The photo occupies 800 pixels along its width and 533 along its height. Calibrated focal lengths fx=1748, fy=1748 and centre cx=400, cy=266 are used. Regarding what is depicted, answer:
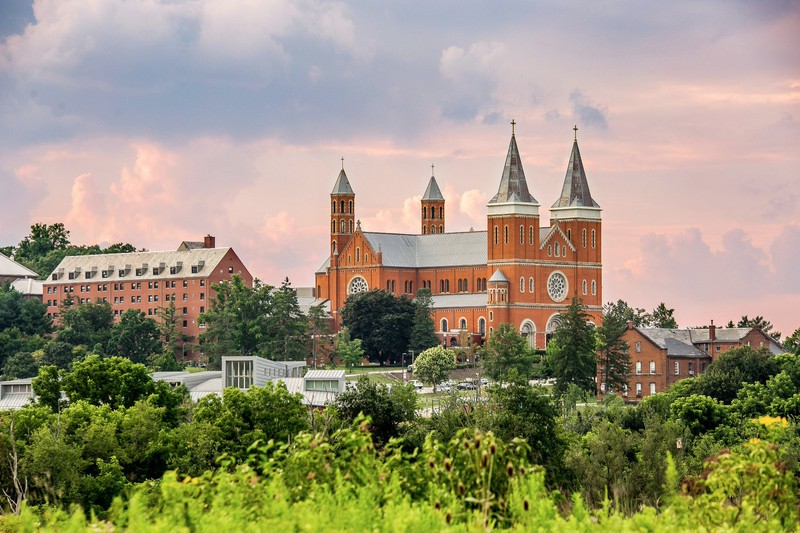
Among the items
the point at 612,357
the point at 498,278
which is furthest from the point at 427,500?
the point at 498,278

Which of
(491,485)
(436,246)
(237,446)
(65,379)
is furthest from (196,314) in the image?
(491,485)

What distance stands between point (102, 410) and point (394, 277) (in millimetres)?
117409

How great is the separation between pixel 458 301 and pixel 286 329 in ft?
71.8

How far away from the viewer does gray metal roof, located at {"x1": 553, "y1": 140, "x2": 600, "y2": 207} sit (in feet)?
566

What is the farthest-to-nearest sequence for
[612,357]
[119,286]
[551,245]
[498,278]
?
[119,286]
[551,245]
[498,278]
[612,357]

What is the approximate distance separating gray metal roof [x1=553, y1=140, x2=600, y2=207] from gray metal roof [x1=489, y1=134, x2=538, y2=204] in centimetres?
412

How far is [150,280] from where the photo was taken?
608 feet

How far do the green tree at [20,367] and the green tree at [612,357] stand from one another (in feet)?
167

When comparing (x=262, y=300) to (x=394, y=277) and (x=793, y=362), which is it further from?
(x=793, y=362)

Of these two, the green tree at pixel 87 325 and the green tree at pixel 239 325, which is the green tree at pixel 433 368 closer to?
the green tree at pixel 239 325

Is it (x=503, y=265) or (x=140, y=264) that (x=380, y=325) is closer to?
(x=503, y=265)

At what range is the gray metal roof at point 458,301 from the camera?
172375mm

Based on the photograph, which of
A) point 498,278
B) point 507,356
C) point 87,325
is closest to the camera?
point 507,356

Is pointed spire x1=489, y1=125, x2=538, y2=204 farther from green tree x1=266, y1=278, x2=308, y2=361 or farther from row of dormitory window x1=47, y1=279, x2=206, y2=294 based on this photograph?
row of dormitory window x1=47, y1=279, x2=206, y2=294
